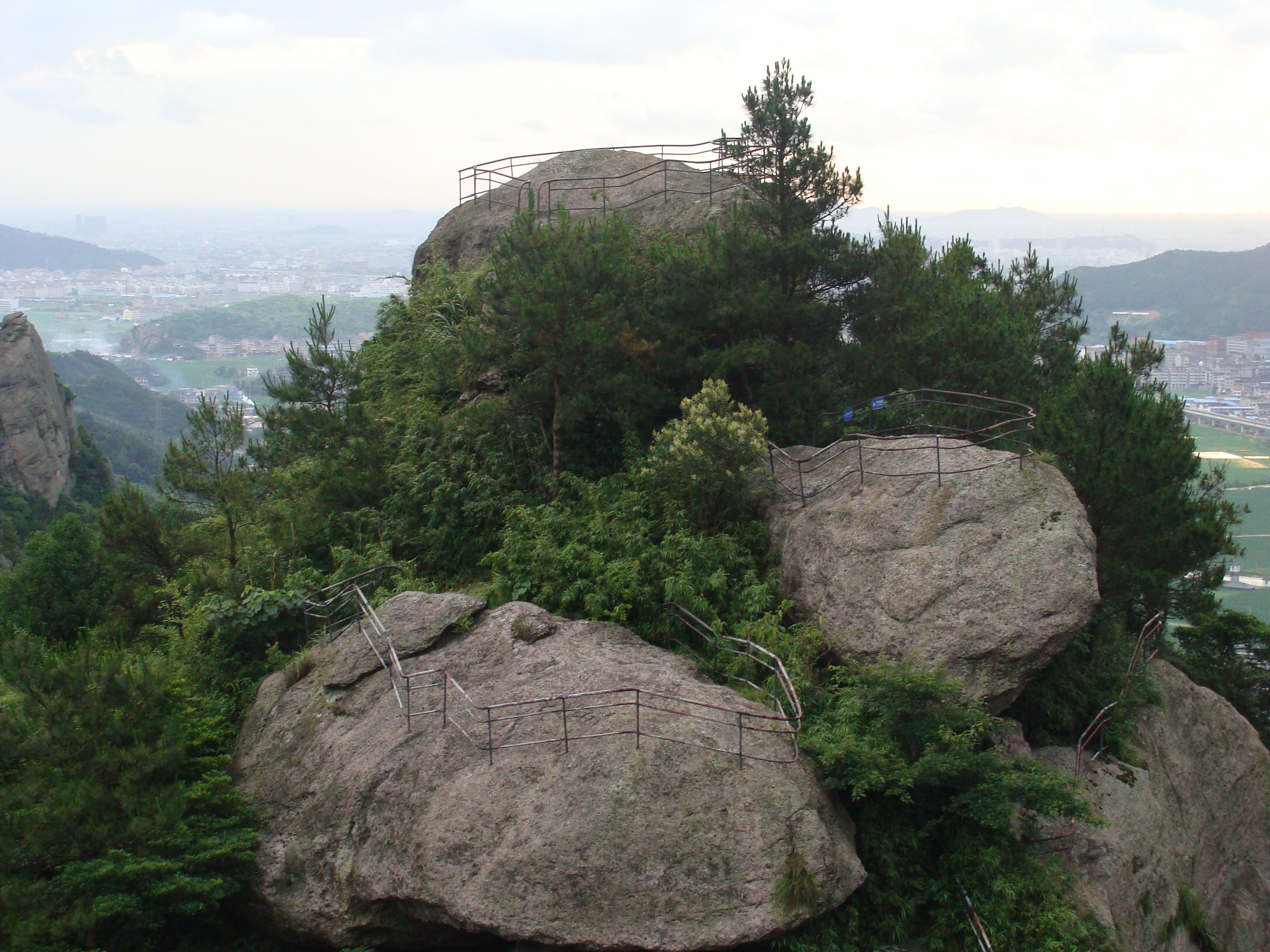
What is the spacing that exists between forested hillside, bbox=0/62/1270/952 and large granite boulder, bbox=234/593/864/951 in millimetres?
570

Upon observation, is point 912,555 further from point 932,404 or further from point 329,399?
point 329,399

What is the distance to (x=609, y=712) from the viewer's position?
39.2 ft

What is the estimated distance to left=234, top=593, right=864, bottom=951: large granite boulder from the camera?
33.7 feet

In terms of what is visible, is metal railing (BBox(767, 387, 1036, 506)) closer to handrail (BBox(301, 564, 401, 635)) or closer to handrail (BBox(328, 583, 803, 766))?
handrail (BBox(328, 583, 803, 766))

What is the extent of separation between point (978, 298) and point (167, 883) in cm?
1816

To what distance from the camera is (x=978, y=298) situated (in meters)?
20.0

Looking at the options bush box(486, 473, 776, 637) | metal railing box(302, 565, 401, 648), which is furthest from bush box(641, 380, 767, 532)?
metal railing box(302, 565, 401, 648)

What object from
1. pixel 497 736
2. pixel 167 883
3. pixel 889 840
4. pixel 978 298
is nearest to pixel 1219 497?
pixel 978 298

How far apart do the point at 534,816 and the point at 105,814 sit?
508 centimetres

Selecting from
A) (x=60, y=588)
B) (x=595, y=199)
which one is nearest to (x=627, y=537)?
(x=60, y=588)

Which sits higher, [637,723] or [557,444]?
[557,444]

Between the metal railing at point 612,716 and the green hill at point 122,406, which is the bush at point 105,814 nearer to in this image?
the metal railing at point 612,716

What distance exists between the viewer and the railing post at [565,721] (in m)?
11.4

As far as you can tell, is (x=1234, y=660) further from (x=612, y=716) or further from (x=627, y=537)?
(x=612, y=716)
